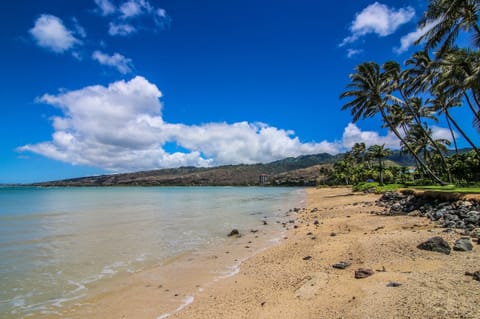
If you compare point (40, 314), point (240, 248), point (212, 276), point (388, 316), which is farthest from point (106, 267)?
point (388, 316)

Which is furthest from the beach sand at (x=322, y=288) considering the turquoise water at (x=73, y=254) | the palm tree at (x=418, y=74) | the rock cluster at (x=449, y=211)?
the palm tree at (x=418, y=74)

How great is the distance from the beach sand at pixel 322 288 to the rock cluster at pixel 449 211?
1590 mm

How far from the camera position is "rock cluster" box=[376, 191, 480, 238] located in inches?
381

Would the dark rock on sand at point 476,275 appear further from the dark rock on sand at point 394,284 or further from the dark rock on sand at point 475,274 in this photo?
the dark rock on sand at point 394,284

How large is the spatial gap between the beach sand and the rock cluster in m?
1.59

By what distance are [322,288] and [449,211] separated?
9966 millimetres

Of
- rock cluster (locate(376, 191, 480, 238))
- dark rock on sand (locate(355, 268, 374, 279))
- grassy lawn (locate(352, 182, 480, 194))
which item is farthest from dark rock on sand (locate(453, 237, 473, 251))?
grassy lawn (locate(352, 182, 480, 194))

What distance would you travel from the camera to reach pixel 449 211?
39.7 ft

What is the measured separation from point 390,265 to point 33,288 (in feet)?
31.4

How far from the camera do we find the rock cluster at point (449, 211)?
9.68 meters

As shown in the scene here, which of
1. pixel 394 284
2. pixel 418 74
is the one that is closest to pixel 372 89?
pixel 418 74

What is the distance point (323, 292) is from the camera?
5.58 meters

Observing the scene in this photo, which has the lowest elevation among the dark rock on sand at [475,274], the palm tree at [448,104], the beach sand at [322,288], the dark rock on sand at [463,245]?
the beach sand at [322,288]

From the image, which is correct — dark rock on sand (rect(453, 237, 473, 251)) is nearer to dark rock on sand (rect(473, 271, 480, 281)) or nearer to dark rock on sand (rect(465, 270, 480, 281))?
dark rock on sand (rect(465, 270, 480, 281))
